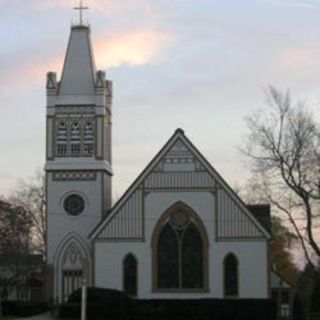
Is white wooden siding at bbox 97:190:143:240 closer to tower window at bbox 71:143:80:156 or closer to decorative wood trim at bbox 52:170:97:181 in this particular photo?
decorative wood trim at bbox 52:170:97:181

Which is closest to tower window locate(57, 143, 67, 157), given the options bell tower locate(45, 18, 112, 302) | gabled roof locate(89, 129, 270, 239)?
bell tower locate(45, 18, 112, 302)

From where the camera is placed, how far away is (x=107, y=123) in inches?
2889

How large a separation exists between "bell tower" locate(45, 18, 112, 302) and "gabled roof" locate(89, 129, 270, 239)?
363 cm

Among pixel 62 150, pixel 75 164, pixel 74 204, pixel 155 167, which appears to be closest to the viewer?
pixel 155 167

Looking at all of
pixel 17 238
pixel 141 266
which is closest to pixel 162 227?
pixel 141 266

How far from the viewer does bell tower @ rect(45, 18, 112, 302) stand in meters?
70.3

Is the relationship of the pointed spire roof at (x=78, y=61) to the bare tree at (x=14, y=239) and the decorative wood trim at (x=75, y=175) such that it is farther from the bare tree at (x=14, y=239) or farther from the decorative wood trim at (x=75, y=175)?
the bare tree at (x=14, y=239)

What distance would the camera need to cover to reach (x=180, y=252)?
6688cm

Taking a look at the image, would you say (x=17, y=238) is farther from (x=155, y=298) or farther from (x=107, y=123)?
(x=155, y=298)

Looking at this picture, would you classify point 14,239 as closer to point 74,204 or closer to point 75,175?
point 74,204

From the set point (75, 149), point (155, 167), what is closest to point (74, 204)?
point (75, 149)

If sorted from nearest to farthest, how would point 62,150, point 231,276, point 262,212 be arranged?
point 231,276
point 62,150
point 262,212

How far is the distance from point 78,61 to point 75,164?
764 centimetres

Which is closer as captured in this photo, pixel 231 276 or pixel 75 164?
pixel 231 276
